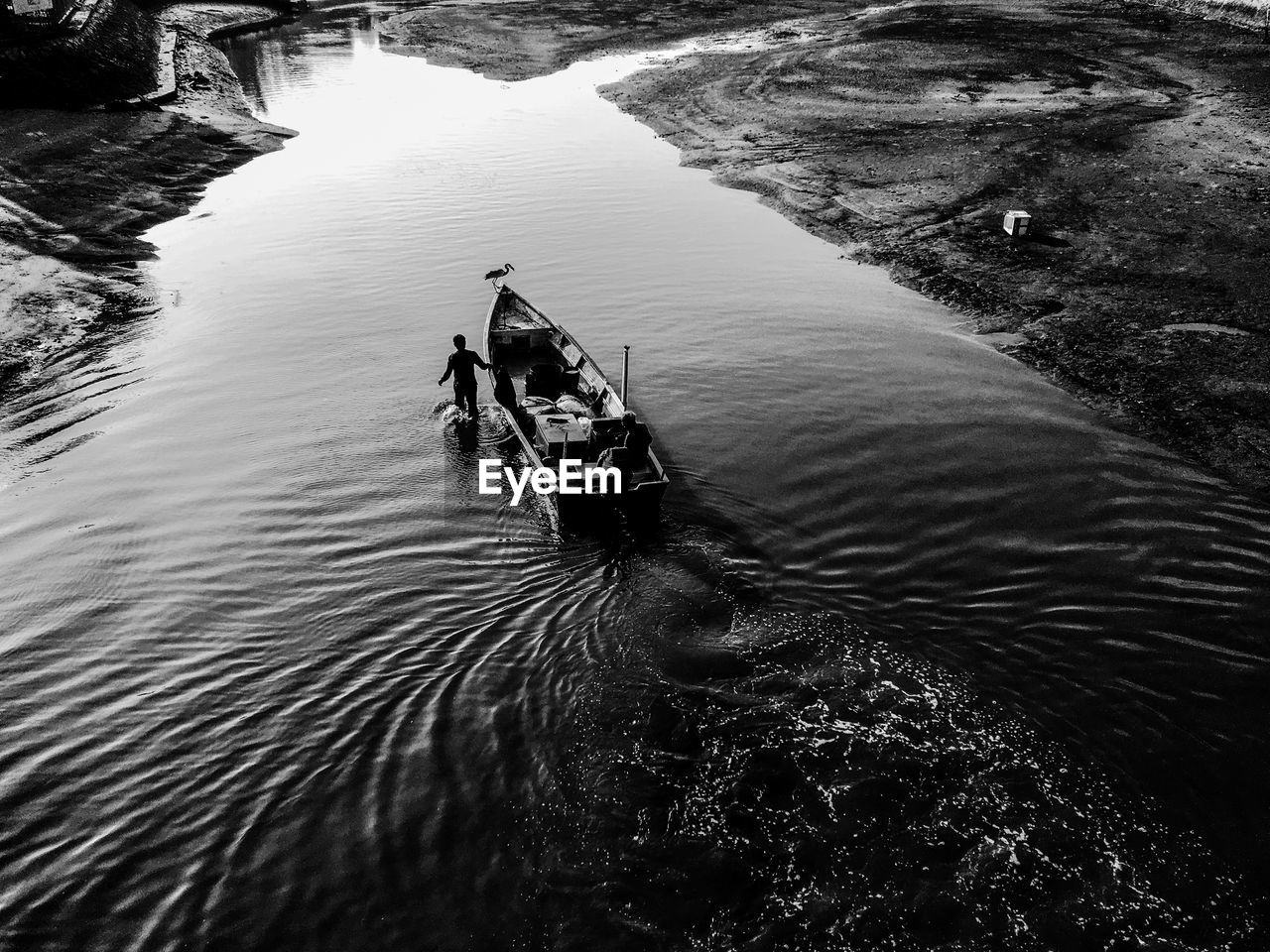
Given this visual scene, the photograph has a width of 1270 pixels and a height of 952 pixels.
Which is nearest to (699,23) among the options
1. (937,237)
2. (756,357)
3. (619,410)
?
(937,237)

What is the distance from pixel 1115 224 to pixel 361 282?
2094 cm

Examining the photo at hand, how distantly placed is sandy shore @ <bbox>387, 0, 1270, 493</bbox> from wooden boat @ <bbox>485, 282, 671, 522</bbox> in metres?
9.53

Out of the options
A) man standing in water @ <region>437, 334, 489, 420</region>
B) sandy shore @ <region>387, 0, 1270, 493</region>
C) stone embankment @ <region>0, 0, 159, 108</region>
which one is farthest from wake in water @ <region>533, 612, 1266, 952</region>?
stone embankment @ <region>0, 0, 159, 108</region>

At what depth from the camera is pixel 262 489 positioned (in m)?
14.5

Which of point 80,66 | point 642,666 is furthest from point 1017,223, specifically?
point 80,66

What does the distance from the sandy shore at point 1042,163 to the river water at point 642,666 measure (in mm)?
2137

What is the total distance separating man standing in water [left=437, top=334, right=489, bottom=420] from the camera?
54.8 feet

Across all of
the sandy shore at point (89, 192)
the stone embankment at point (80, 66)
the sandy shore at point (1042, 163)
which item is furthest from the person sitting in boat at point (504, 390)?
the stone embankment at point (80, 66)

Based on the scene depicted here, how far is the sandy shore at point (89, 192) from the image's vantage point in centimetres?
2073

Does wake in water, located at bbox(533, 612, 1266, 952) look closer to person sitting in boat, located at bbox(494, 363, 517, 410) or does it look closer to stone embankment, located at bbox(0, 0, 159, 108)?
person sitting in boat, located at bbox(494, 363, 517, 410)

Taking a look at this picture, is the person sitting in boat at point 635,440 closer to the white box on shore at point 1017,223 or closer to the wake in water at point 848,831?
the wake in water at point 848,831

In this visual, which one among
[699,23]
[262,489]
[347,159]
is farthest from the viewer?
[699,23]

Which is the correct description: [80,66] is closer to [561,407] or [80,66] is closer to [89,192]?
[89,192]

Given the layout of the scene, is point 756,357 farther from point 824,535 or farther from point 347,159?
point 347,159
